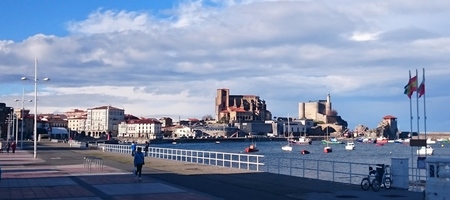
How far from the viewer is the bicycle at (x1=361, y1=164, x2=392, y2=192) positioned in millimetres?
24359

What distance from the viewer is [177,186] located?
26891 millimetres

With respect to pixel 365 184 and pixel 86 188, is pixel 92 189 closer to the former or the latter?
pixel 86 188

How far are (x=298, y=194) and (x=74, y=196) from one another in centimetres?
774

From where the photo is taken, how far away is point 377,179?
24.6 metres

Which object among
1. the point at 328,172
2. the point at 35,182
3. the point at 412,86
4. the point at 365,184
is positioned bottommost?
the point at 328,172

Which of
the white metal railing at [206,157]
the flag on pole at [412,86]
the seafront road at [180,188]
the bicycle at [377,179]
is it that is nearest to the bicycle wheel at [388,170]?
the bicycle at [377,179]

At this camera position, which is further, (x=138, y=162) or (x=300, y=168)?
(x=300, y=168)

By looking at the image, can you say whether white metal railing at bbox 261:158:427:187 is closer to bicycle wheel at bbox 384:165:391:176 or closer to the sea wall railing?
the sea wall railing

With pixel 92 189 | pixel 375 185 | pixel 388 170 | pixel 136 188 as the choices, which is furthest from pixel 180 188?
pixel 388 170

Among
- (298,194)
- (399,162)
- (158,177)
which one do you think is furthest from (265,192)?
(158,177)

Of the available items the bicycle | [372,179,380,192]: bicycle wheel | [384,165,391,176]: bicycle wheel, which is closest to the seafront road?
[372,179,380,192]: bicycle wheel

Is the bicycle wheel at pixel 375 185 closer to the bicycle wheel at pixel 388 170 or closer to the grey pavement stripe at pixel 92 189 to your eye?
the bicycle wheel at pixel 388 170

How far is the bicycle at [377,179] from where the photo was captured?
2436cm

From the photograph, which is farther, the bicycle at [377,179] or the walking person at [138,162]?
the walking person at [138,162]
